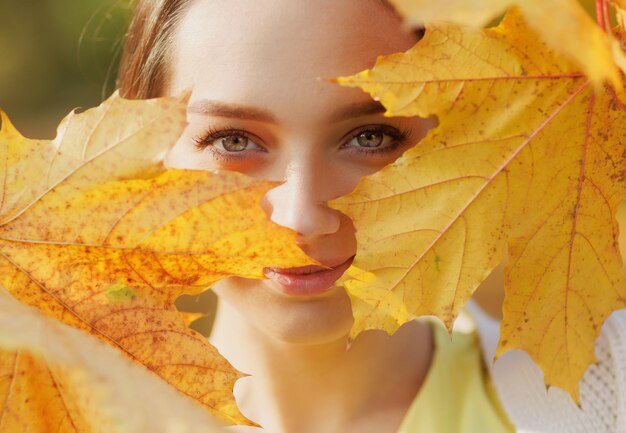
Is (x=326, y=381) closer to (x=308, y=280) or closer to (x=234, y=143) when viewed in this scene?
(x=308, y=280)

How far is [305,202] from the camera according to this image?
0.91 meters

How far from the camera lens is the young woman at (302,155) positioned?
93 centimetres

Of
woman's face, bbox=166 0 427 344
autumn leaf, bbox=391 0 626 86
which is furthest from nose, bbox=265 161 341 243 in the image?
autumn leaf, bbox=391 0 626 86

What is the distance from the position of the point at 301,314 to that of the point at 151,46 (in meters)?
0.48

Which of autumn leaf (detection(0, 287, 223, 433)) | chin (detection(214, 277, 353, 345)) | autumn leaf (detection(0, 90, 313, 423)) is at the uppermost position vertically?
chin (detection(214, 277, 353, 345))

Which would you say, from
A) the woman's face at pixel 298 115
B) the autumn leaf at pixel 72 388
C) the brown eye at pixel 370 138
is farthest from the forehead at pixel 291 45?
the autumn leaf at pixel 72 388

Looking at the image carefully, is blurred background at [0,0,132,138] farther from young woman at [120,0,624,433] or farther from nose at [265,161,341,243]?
nose at [265,161,341,243]

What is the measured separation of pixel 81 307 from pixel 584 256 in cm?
55

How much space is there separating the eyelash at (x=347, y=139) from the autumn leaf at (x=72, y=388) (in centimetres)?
40

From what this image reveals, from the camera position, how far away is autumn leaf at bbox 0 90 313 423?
28.8 inches

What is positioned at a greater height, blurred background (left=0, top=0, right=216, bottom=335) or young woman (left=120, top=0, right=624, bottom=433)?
blurred background (left=0, top=0, right=216, bottom=335)

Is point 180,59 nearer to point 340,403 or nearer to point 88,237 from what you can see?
point 88,237

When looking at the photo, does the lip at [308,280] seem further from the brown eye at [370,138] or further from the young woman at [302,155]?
Answer: the brown eye at [370,138]

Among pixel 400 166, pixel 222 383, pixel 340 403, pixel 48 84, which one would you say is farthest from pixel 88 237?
pixel 48 84
